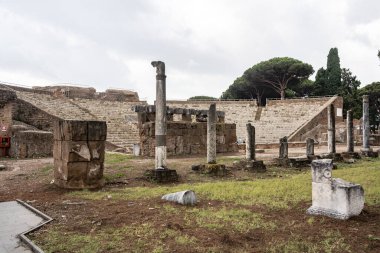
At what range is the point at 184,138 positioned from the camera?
18.4m

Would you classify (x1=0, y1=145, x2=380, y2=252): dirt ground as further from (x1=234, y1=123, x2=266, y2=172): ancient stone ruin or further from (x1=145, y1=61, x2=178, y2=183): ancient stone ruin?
(x1=234, y1=123, x2=266, y2=172): ancient stone ruin

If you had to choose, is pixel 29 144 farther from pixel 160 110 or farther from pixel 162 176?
pixel 162 176

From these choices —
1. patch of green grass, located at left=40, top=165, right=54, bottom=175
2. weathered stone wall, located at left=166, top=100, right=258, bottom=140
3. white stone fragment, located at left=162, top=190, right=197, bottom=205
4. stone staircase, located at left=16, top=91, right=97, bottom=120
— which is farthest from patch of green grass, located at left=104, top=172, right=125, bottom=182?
weathered stone wall, located at left=166, top=100, right=258, bottom=140

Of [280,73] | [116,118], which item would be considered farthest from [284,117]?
[116,118]

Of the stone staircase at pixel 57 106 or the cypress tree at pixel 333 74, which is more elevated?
the cypress tree at pixel 333 74

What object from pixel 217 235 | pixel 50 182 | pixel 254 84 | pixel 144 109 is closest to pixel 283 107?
Result: pixel 254 84

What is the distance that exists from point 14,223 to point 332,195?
5142 millimetres

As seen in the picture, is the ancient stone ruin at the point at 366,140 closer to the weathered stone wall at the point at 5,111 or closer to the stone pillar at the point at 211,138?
the stone pillar at the point at 211,138

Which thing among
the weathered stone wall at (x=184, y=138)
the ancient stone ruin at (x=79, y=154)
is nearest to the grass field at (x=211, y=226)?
the ancient stone ruin at (x=79, y=154)

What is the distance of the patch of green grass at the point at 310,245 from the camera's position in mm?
3908

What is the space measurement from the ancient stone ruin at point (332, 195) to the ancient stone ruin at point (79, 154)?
5.38 meters

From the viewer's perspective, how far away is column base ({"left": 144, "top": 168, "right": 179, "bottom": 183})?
31.9ft

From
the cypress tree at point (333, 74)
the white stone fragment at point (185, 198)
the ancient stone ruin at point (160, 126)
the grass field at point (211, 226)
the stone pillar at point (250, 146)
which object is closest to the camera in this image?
the grass field at point (211, 226)

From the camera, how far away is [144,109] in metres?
17.5
